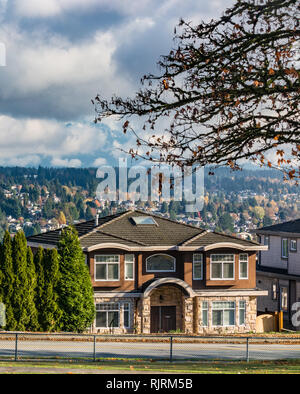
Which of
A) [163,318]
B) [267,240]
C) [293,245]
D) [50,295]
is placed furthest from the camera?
[267,240]

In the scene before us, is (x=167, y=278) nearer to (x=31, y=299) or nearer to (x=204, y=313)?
(x=204, y=313)

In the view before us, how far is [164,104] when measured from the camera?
17.2 meters

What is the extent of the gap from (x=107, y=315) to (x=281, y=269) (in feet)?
52.8

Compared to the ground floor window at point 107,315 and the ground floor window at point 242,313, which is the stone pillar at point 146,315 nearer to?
the ground floor window at point 107,315

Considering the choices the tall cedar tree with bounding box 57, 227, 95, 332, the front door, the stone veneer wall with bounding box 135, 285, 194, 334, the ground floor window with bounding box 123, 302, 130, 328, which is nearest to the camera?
the tall cedar tree with bounding box 57, 227, 95, 332

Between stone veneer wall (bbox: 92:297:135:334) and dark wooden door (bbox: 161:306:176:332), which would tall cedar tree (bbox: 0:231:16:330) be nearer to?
stone veneer wall (bbox: 92:297:135:334)

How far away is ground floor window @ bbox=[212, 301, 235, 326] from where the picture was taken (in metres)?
46.8

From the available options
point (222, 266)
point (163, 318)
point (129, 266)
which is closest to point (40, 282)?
point (129, 266)

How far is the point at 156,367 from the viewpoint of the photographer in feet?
74.7

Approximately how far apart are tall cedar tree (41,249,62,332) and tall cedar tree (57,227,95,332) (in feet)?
1.47

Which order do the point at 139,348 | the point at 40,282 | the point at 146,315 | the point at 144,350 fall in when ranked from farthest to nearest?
the point at 146,315
the point at 40,282
the point at 139,348
the point at 144,350

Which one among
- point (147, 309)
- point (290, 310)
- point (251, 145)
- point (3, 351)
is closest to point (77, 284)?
point (147, 309)

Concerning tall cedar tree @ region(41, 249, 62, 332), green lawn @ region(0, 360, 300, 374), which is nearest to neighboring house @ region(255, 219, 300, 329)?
tall cedar tree @ region(41, 249, 62, 332)
